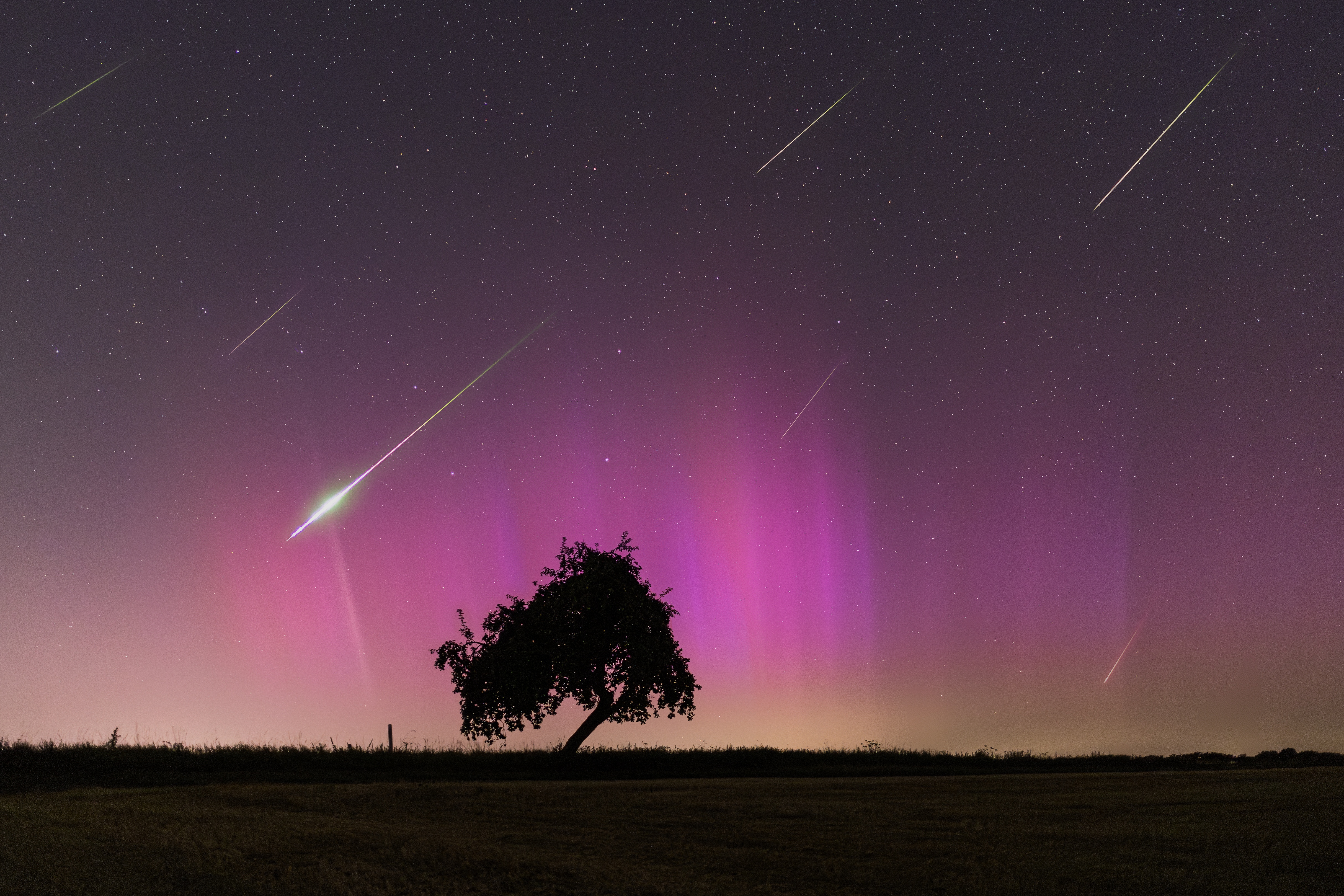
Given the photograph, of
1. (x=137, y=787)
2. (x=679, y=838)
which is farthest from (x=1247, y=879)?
(x=137, y=787)

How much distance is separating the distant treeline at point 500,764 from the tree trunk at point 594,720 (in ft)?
6.28

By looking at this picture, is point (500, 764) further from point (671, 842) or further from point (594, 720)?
point (671, 842)

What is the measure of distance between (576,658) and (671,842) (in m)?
22.7

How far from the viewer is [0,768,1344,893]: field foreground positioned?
9633mm

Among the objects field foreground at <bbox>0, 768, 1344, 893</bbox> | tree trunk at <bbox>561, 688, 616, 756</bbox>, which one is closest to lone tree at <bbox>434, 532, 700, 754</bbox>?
tree trunk at <bbox>561, 688, 616, 756</bbox>

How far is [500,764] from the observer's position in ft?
91.6

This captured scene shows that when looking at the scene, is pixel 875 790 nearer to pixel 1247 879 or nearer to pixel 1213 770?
pixel 1247 879

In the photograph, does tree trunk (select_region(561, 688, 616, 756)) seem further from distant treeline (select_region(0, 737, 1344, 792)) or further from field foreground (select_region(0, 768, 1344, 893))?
field foreground (select_region(0, 768, 1344, 893))

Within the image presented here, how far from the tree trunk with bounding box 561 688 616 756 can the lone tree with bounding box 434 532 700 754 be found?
32 mm

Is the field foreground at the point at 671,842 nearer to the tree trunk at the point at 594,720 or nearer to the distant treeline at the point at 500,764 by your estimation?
the distant treeline at the point at 500,764

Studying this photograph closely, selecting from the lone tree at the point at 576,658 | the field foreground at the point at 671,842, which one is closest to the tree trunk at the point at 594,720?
the lone tree at the point at 576,658

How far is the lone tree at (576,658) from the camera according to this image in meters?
33.6

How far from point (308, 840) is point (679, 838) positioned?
179 inches

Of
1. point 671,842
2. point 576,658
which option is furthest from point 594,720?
point 671,842
